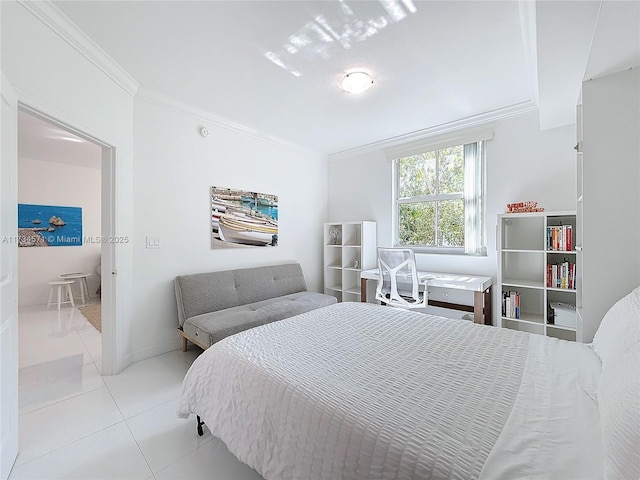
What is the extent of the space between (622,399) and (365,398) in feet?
2.36

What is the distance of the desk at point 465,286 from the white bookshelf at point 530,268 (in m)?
0.20

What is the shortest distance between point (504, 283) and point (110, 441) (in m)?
3.43

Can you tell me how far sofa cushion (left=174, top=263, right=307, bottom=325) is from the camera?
281 cm

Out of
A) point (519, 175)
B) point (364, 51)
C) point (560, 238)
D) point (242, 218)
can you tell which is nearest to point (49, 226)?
point (242, 218)

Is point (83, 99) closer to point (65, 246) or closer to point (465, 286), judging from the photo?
point (465, 286)

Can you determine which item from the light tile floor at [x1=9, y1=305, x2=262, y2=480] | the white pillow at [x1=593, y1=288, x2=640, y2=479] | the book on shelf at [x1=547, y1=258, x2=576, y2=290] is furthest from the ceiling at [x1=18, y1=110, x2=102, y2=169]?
the book on shelf at [x1=547, y1=258, x2=576, y2=290]

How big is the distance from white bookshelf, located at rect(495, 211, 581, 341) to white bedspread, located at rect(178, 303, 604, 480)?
138cm

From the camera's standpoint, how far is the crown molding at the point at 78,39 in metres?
1.61

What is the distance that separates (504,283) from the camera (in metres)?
2.84

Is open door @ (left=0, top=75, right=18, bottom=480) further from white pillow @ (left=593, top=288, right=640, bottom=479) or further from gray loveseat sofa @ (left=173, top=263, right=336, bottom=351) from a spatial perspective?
white pillow @ (left=593, top=288, right=640, bottom=479)

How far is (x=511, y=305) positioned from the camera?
9.21 feet

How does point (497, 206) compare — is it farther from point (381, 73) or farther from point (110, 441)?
point (110, 441)

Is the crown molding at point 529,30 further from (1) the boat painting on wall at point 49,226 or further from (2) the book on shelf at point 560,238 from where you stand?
(1) the boat painting on wall at point 49,226

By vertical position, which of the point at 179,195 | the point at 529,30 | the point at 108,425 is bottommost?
the point at 108,425
